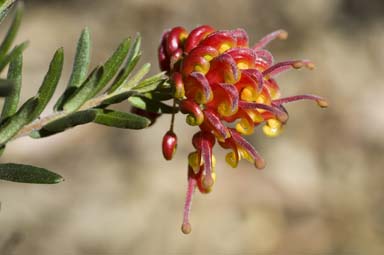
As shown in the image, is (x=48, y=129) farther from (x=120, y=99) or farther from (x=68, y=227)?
(x=68, y=227)

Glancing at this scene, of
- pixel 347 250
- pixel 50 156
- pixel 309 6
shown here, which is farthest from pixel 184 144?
pixel 309 6

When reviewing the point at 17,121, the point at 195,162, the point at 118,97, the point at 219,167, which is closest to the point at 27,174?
the point at 17,121

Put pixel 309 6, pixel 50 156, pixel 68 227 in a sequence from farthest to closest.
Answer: pixel 309 6
pixel 50 156
pixel 68 227

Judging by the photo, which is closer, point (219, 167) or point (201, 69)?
point (201, 69)

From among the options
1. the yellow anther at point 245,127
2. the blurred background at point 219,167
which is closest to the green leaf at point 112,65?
the yellow anther at point 245,127

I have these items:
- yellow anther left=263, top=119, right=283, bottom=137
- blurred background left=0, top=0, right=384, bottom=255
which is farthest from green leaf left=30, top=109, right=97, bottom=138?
blurred background left=0, top=0, right=384, bottom=255

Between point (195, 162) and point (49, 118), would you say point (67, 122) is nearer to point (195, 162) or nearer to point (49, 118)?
point (49, 118)
